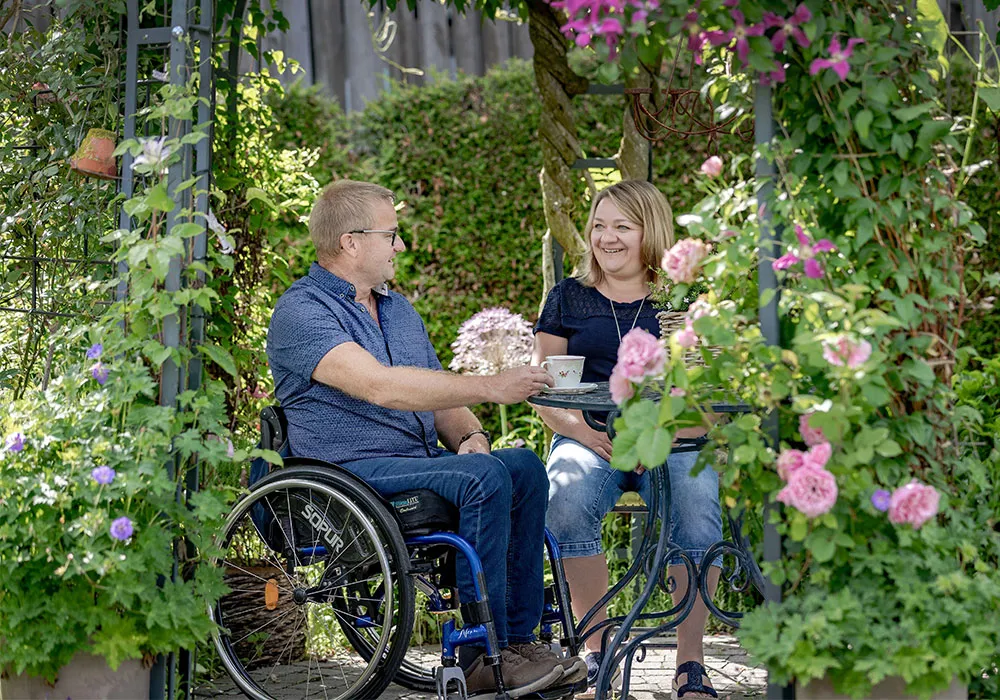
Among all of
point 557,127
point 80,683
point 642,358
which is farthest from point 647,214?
point 80,683

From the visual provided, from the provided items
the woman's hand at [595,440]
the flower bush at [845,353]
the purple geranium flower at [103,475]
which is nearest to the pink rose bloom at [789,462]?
the flower bush at [845,353]

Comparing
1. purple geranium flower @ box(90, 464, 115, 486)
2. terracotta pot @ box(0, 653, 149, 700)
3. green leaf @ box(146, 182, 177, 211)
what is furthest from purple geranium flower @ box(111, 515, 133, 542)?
green leaf @ box(146, 182, 177, 211)

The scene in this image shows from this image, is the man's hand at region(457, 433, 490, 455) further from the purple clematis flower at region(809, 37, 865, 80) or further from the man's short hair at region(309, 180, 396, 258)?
the purple clematis flower at region(809, 37, 865, 80)

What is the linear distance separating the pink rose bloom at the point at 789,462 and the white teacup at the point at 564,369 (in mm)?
793

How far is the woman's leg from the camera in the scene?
3133 mm

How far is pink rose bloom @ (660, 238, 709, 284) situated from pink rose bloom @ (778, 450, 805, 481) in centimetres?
37

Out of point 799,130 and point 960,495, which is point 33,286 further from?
point 960,495

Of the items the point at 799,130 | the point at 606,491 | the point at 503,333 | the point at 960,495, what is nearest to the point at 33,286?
the point at 503,333

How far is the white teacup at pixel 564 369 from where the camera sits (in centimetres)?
283

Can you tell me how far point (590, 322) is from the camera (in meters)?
3.39

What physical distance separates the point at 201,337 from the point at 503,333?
1.40 meters

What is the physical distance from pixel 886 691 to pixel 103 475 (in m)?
1.44

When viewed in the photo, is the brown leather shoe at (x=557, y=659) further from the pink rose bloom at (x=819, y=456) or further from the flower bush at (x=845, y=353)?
the pink rose bloom at (x=819, y=456)

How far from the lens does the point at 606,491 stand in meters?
3.17
